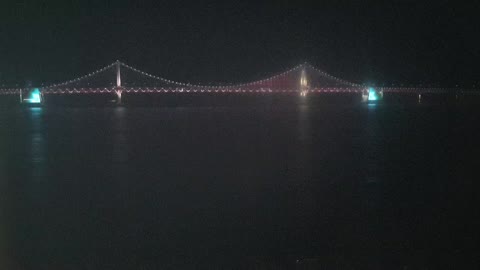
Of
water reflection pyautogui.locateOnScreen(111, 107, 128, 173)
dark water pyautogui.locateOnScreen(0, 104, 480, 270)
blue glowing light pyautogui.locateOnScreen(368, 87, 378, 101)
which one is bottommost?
blue glowing light pyautogui.locateOnScreen(368, 87, 378, 101)

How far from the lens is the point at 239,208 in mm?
5555

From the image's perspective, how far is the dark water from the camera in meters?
4.12

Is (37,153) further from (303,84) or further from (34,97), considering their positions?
(303,84)

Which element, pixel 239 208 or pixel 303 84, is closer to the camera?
pixel 239 208

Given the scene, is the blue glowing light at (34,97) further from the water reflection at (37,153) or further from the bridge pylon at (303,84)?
the water reflection at (37,153)

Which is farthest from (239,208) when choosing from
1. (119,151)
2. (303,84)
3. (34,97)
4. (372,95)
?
(303,84)

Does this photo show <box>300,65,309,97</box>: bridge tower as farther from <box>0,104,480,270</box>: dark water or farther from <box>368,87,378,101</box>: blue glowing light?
<box>0,104,480,270</box>: dark water

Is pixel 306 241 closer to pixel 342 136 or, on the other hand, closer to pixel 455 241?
pixel 455 241

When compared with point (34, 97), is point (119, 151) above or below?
above

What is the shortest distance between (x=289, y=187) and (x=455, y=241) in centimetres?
236

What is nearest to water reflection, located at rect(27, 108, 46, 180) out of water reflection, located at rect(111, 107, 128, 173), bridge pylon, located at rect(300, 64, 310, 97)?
water reflection, located at rect(111, 107, 128, 173)

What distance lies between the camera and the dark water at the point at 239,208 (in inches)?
162

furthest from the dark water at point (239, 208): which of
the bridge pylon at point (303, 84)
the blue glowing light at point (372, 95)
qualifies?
the bridge pylon at point (303, 84)

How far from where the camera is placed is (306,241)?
4.50 metres
